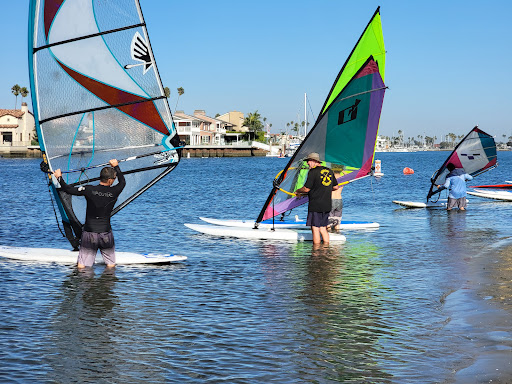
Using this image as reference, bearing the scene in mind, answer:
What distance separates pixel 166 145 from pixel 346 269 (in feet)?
13.9

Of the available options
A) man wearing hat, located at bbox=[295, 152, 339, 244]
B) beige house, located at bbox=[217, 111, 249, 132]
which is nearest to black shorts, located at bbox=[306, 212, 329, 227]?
man wearing hat, located at bbox=[295, 152, 339, 244]

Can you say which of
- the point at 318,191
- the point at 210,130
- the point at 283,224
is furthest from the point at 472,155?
the point at 210,130

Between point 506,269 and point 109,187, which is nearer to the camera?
point 109,187

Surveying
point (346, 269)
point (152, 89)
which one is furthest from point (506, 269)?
point (152, 89)

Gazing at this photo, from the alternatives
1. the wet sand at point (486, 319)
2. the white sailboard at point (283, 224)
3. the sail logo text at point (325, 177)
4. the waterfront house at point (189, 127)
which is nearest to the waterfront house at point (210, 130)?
the waterfront house at point (189, 127)

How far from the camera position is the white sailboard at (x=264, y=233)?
1670 cm

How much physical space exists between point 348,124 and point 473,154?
12860 millimetres

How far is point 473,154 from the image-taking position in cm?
2816

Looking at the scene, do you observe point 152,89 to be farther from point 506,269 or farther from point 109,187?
point 506,269

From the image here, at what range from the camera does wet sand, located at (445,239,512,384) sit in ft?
21.5

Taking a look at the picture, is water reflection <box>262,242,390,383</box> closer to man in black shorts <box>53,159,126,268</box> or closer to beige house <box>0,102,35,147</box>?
man in black shorts <box>53,159,126,268</box>

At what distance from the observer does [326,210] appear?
14.7 m

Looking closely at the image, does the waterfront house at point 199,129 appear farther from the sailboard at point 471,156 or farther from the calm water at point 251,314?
the calm water at point 251,314

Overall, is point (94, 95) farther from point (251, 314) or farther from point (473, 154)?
point (473, 154)
